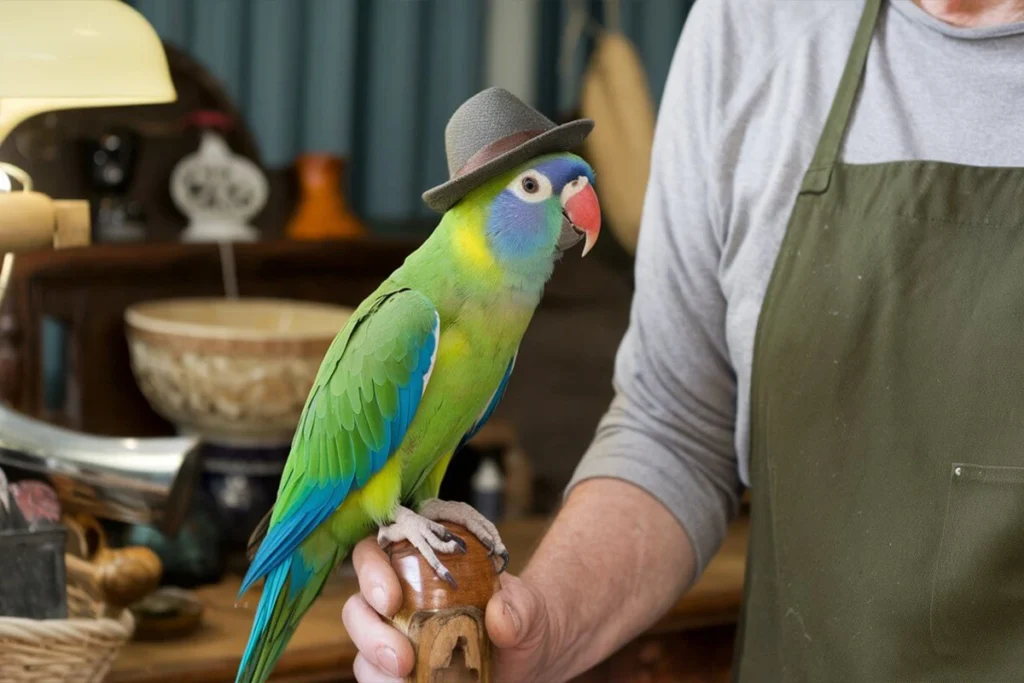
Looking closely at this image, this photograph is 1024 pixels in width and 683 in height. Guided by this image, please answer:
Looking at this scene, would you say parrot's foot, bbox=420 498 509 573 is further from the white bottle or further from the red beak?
the white bottle

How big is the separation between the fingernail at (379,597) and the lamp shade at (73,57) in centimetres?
33

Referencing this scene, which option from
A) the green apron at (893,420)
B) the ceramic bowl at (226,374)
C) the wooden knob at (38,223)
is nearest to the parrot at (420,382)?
the wooden knob at (38,223)

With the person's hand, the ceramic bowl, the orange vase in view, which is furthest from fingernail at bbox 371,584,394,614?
the orange vase

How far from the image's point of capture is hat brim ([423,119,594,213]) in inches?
24.9

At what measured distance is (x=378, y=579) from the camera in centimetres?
72

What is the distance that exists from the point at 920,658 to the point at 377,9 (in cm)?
143

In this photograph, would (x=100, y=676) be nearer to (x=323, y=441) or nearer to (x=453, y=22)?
(x=323, y=441)

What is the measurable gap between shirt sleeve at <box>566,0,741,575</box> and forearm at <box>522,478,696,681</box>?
0.06 feet

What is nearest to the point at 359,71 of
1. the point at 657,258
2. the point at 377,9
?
the point at 377,9

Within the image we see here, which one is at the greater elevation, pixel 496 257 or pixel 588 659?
pixel 496 257

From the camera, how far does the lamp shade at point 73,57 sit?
71 centimetres

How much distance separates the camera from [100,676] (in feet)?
3.15

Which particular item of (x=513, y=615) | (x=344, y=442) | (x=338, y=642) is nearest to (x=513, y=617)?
(x=513, y=615)

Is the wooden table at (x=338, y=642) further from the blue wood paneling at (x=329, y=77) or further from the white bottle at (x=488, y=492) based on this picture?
the blue wood paneling at (x=329, y=77)
